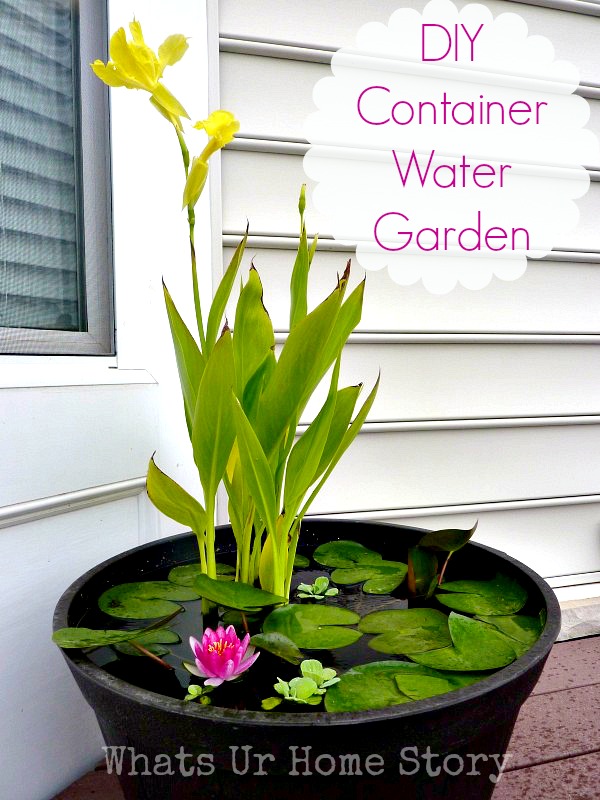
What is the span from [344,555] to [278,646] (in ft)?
1.04

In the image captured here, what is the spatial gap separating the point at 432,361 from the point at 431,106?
1.72 ft

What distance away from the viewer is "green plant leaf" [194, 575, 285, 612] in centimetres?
59

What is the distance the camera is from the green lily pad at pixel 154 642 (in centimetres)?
62

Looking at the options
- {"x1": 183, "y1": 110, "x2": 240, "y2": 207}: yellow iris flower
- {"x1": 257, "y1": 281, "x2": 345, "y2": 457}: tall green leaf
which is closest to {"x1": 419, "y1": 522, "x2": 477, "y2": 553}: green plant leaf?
{"x1": 257, "y1": 281, "x2": 345, "y2": 457}: tall green leaf

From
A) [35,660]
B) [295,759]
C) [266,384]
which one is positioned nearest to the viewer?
[295,759]

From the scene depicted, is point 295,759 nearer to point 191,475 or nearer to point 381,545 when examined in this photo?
point 381,545

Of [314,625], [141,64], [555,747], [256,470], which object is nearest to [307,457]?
[256,470]

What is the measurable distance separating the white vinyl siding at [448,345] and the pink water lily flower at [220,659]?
0.66m

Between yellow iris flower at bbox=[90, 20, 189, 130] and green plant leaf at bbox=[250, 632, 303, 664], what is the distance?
51 centimetres

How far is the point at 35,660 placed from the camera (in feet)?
2.65

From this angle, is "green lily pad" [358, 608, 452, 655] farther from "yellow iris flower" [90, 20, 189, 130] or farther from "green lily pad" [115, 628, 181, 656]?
"yellow iris flower" [90, 20, 189, 130]

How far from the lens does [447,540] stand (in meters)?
0.73

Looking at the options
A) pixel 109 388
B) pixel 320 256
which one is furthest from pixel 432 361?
pixel 109 388

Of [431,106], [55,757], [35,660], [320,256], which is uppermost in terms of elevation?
[431,106]
